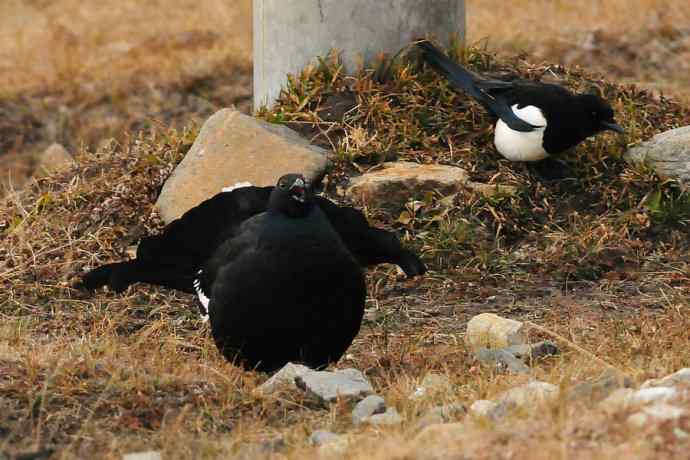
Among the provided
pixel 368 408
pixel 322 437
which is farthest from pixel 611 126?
pixel 322 437

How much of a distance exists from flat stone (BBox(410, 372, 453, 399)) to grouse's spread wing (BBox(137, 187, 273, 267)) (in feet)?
3.59

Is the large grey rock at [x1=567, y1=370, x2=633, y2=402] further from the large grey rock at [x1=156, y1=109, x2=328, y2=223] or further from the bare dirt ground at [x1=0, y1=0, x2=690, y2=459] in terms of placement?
the large grey rock at [x1=156, y1=109, x2=328, y2=223]

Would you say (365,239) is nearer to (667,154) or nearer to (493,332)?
(493,332)

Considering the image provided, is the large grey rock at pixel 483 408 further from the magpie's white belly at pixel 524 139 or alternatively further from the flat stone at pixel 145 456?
the magpie's white belly at pixel 524 139

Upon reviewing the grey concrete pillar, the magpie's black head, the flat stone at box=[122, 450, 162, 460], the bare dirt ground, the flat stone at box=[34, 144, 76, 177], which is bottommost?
the flat stone at box=[34, 144, 76, 177]

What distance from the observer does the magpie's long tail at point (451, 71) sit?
7.73 m

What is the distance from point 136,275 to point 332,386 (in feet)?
4.48

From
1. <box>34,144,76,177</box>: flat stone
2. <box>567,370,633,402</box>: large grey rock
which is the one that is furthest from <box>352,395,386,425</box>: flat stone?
<box>34,144,76,177</box>: flat stone

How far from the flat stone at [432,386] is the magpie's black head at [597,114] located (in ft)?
8.33

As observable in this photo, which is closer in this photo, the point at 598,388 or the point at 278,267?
the point at 598,388

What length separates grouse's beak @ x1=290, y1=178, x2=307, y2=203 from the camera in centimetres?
521

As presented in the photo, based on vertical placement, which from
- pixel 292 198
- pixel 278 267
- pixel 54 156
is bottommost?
pixel 54 156

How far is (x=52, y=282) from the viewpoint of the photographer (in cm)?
716

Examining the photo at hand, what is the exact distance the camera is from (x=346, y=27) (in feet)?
26.0
